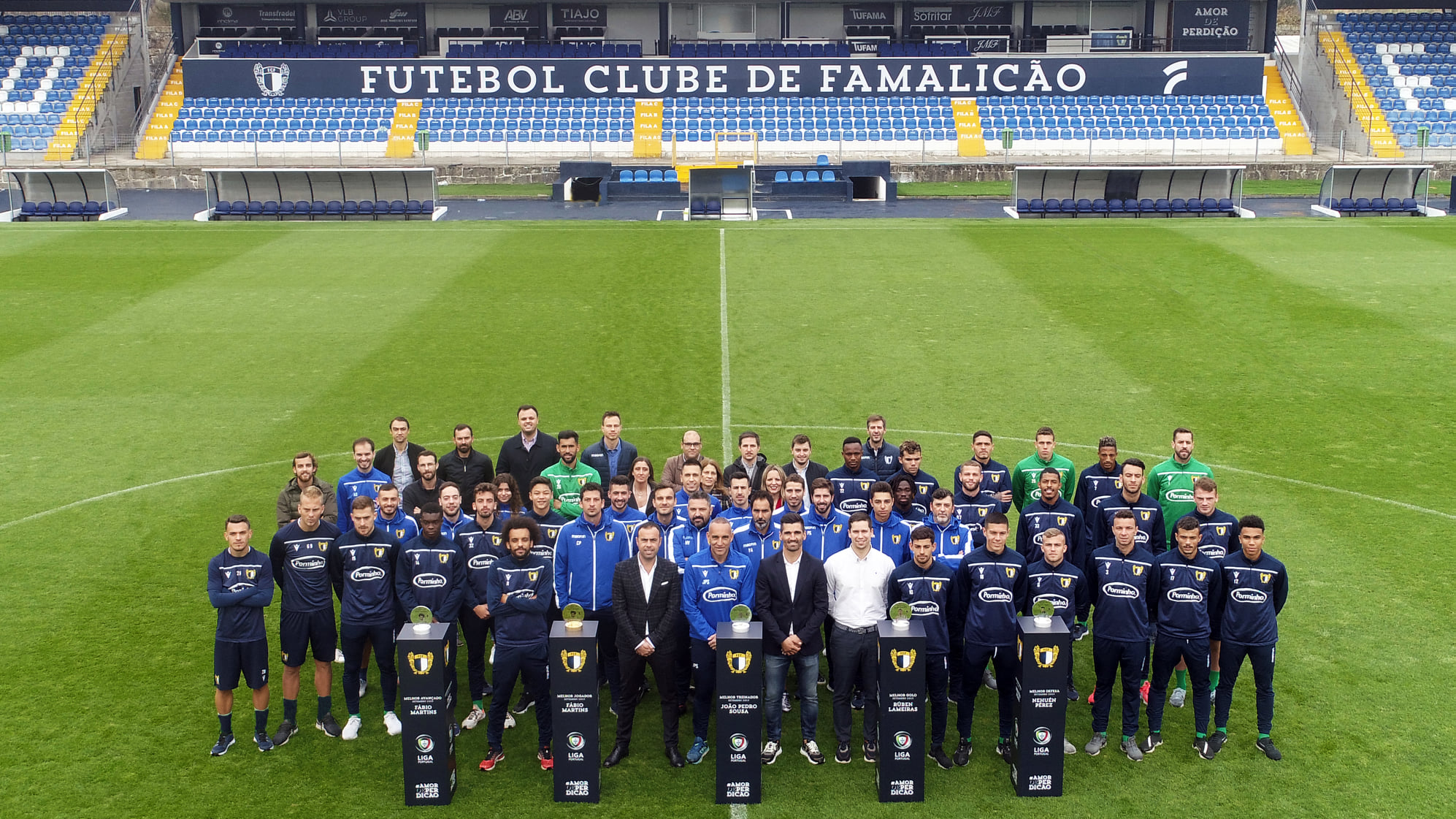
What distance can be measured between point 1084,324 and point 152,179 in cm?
3386

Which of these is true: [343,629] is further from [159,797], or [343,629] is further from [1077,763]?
[1077,763]

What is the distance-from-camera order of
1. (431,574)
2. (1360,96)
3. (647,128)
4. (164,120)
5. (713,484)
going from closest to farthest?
1. (431,574)
2. (713,484)
3. (647,128)
4. (1360,96)
5. (164,120)

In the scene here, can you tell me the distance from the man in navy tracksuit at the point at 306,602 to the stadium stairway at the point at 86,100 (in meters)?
41.5

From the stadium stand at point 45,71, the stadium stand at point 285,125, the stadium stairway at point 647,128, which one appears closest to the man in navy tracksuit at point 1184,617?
the stadium stairway at point 647,128

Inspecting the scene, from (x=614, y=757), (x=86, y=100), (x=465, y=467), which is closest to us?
(x=614, y=757)

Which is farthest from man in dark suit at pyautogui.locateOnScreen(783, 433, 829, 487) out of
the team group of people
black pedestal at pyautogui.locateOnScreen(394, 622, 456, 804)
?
black pedestal at pyautogui.locateOnScreen(394, 622, 456, 804)

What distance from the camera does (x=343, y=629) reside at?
32.3ft

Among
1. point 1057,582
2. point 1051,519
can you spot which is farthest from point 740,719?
point 1051,519

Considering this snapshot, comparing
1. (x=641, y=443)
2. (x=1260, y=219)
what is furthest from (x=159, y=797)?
(x=1260, y=219)

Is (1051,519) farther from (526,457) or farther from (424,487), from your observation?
(424,487)

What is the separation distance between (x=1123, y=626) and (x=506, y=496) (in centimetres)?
496

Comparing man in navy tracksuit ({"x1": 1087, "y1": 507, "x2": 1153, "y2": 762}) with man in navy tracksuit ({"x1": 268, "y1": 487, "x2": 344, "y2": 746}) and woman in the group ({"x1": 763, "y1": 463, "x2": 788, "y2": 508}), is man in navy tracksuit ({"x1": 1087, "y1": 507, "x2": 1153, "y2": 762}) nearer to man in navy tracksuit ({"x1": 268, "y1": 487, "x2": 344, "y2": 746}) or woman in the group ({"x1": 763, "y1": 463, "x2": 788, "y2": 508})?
woman in the group ({"x1": 763, "y1": 463, "x2": 788, "y2": 508})

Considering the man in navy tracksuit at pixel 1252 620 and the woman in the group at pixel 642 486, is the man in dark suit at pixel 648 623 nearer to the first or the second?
the woman in the group at pixel 642 486

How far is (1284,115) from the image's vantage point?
4912 cm
